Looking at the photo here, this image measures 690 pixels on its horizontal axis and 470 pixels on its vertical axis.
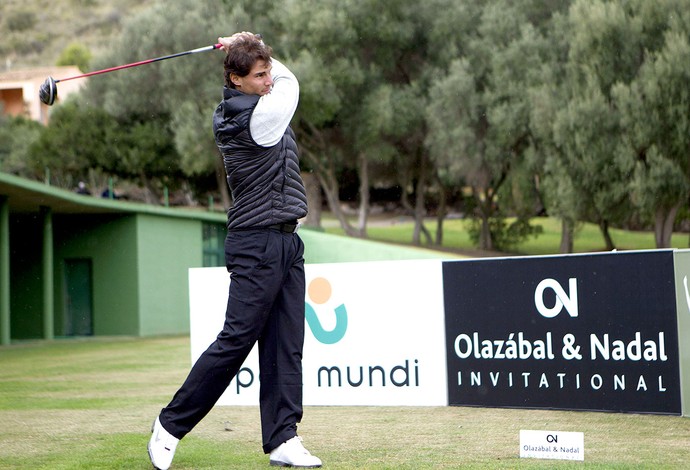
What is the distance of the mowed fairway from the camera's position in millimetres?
5258

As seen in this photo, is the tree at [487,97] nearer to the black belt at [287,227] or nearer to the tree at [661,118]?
the tree at [661,118]

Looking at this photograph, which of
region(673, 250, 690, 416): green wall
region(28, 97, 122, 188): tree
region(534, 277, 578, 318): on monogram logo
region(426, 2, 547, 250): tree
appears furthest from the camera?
region(28, 97, 122, 188): tree

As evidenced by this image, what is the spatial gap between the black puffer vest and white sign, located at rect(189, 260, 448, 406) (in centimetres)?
321

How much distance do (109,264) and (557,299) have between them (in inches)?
894

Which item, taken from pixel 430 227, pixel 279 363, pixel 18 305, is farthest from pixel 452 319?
pixel 430 227

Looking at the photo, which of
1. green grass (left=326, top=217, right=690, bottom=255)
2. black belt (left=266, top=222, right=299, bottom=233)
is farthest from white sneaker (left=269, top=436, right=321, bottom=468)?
green grass (left=326, top=217, right=690, bottom=255)

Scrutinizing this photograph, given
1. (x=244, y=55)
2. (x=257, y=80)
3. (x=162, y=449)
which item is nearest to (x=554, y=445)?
(x=162, y=449)

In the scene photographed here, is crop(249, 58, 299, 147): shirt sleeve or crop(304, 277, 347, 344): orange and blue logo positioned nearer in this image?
crop(249, 58, 299, 147): shirt sleeve

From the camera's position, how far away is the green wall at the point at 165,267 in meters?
28.4

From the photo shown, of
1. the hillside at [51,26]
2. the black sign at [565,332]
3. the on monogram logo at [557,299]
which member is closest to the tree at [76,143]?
the black sign at [565,332]

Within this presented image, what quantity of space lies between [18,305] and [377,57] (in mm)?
20004

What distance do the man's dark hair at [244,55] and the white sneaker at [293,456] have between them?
5.94 ft

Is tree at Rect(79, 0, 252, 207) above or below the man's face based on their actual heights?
above

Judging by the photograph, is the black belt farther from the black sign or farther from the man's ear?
the black sign
